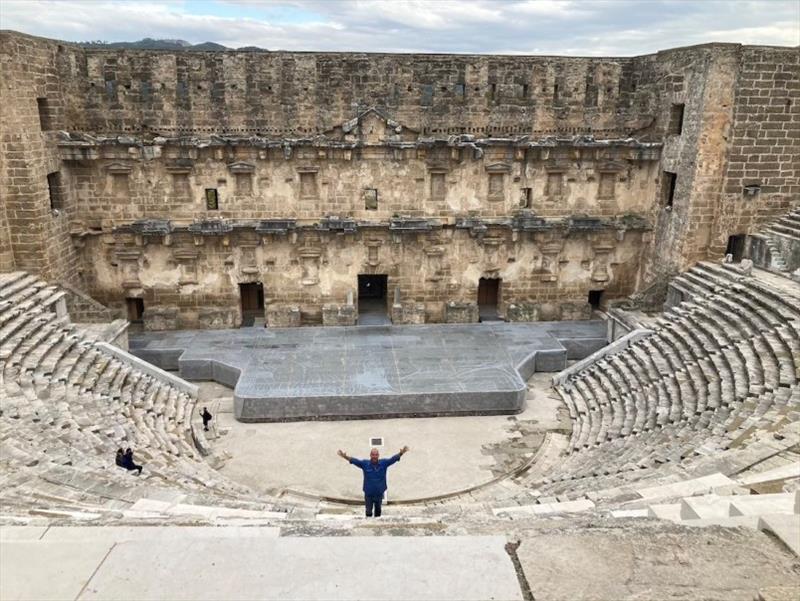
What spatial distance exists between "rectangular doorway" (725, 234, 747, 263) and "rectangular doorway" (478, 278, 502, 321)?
6647 mm

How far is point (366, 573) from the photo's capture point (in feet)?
10.7

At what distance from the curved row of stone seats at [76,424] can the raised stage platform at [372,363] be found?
1.84 metres

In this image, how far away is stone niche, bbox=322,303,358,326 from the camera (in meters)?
19.2

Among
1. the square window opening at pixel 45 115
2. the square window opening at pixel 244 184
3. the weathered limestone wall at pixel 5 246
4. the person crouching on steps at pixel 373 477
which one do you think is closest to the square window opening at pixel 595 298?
the square window opening at pixel 244 184

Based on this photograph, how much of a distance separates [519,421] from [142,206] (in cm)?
1210

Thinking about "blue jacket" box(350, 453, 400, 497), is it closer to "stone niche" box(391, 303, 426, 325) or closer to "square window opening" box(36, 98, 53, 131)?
"stone niche" box(391, 303, 426, 325)

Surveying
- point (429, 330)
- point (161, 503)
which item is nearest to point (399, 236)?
point (429, 330)

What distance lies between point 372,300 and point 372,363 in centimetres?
563

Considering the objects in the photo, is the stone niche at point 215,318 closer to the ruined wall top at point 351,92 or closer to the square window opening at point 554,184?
the ruined wall top at point 351,92

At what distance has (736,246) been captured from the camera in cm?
1762

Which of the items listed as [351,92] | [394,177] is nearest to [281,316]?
[394,177]

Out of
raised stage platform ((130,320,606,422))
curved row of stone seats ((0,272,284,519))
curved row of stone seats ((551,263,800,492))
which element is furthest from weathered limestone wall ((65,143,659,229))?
curved row of stone seats ((551,263,800,492))

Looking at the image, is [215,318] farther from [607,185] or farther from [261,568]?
[261,568]

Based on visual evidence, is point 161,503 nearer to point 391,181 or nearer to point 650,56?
point 391,181
